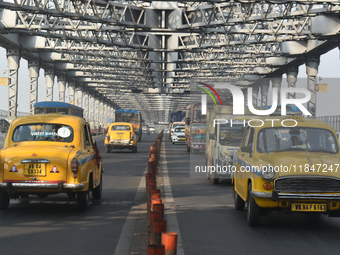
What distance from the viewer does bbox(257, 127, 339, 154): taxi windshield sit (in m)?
11.2

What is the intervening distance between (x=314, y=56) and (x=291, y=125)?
38.1 meters

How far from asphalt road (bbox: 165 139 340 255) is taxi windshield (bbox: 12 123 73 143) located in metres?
2.77

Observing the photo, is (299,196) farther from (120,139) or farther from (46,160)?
(120,139)

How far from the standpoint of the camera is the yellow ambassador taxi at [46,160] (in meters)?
11.3

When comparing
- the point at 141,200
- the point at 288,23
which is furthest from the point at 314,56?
the point at 141,200

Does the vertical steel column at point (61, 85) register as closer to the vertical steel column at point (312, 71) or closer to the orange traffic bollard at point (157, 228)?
the vertical steel column at point (312, 71)

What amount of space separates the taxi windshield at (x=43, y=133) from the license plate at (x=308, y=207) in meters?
4.93

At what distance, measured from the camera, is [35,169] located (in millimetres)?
11336

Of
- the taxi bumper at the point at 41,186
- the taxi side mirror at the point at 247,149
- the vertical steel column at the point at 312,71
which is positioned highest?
the vertical steel column at the point at 312,71

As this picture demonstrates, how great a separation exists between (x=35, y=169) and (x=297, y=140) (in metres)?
4.90

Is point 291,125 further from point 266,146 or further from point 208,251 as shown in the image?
point 208,251

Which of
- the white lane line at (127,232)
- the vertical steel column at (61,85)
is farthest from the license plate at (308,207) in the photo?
the vertical steel column at (61,85)

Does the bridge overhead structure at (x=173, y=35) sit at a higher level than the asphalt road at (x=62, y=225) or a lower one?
higher

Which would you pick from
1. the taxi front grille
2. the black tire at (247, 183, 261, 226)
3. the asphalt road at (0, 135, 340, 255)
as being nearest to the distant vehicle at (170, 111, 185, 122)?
the asphalt road at (0, 135, 340, 255)
